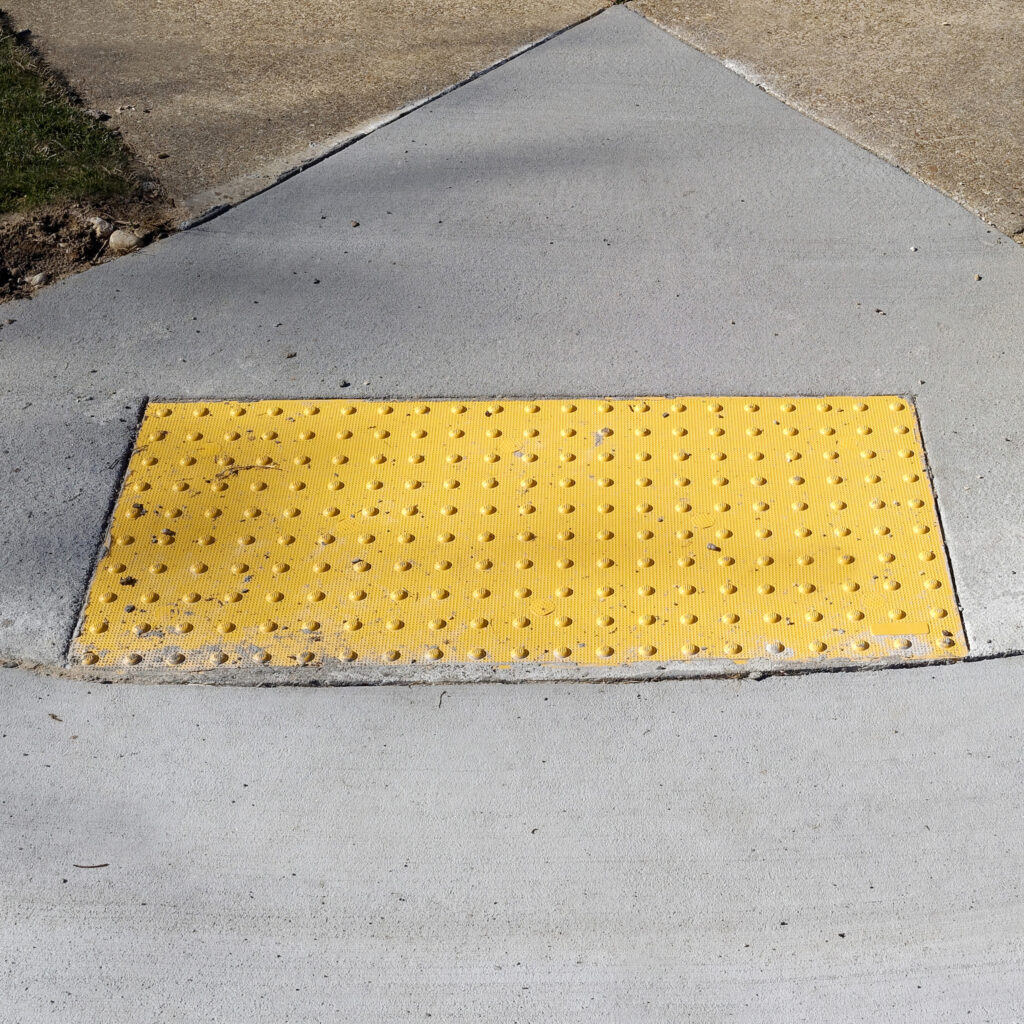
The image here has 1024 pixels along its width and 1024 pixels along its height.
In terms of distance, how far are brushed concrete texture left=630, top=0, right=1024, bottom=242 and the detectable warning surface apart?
1713mm

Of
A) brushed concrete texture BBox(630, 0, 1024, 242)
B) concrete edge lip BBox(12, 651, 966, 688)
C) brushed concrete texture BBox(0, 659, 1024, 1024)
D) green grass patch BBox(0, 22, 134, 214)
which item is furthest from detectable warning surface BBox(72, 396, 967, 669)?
brushed concrete texture BBox(630, 0, 1024, 242)

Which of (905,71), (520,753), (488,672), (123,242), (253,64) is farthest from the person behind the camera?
(253,64)

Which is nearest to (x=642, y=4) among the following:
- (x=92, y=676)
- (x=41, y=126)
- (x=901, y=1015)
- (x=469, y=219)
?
(x=469, y=219)

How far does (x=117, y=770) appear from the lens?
9.34 feet

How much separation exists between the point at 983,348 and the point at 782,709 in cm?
178

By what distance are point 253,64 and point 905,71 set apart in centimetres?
339

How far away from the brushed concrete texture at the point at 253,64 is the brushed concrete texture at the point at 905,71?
0.96m

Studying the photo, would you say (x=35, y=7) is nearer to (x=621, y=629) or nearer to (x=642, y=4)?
(x=642, y=4)

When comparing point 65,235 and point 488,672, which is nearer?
point 488,672

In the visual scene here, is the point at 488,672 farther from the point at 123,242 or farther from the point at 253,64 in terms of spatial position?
the point at 253,64

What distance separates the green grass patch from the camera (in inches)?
188

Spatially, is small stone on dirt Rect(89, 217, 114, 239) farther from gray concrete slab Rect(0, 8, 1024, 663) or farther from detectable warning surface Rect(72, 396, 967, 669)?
detectable warning surface Rect(72, 396, 967, 669)

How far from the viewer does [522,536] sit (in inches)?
134

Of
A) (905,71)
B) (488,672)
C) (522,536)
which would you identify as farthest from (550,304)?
(905,71)
